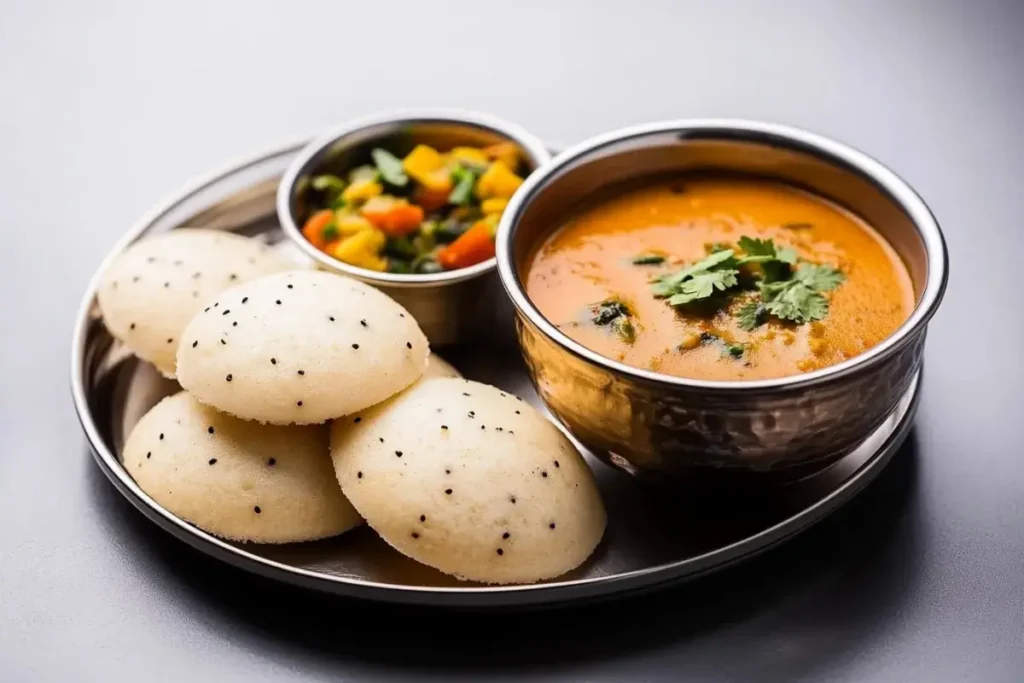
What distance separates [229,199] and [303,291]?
114cm

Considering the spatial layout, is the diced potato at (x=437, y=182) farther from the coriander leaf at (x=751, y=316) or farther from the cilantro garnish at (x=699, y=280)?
the coriander leaf at (x=751, y=316)

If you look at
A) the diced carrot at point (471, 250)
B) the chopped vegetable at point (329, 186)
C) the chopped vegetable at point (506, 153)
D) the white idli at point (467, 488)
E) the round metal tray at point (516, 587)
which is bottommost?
the round metal tray at point (516, 587)

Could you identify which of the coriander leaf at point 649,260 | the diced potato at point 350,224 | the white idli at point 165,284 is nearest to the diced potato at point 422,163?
the diced potato at point 350,224

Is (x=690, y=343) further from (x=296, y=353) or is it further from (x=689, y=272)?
(x=296, y=353)

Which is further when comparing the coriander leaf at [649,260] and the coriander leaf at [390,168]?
the coriander leaf at [390,168]

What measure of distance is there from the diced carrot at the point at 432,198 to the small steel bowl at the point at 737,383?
45cm

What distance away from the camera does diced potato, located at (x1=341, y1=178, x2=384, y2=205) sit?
3881 millimetres

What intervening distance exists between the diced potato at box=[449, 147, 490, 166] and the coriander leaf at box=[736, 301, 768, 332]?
46.1 inches

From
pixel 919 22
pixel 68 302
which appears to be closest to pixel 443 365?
pixel 68 302

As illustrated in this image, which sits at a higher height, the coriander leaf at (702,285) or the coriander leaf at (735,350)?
the coriander leaf at (702,285)

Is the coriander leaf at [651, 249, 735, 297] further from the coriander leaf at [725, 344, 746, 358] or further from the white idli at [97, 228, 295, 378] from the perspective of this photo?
the white idli at [97, 228, 295, 378]

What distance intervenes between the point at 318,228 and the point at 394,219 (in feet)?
0.75

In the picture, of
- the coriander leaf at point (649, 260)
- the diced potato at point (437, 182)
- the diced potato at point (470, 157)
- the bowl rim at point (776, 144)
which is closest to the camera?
the bowl rim at point (776, 144)

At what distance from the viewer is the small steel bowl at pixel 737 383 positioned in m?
2.80
